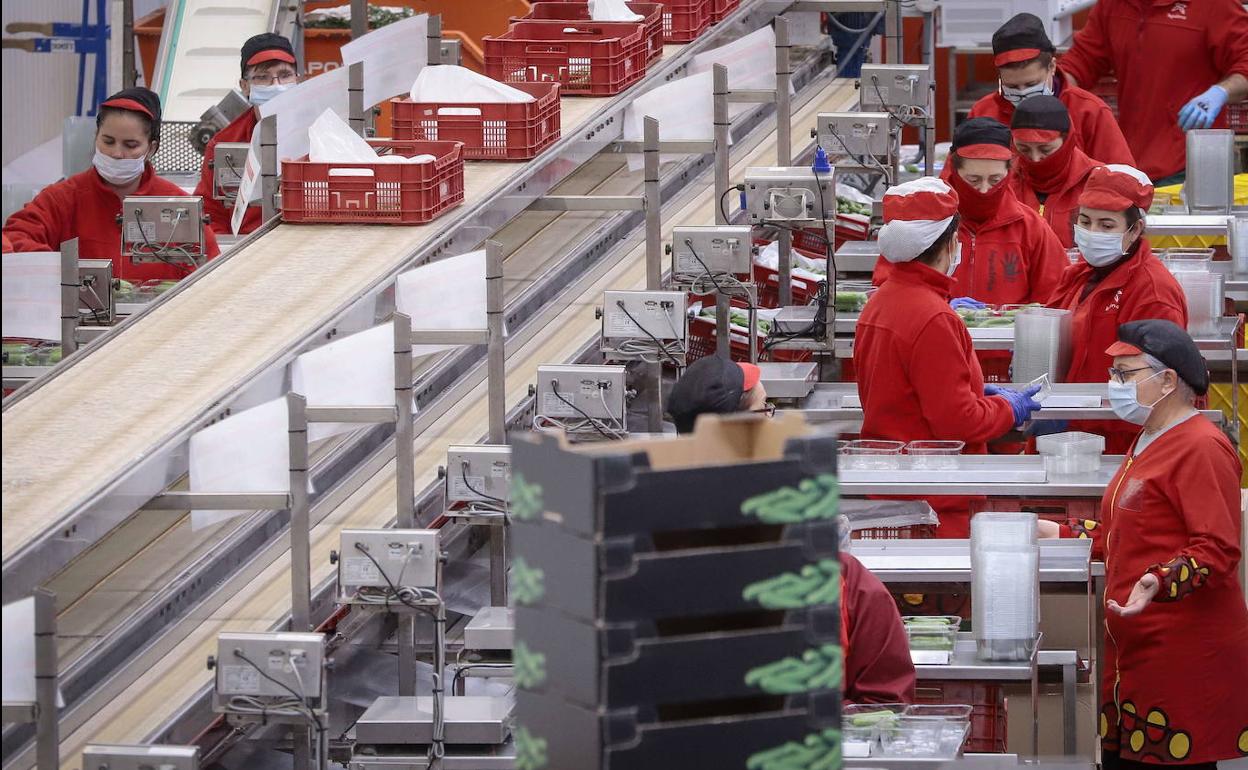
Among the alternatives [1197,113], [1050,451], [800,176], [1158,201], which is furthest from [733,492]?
[1197,113]

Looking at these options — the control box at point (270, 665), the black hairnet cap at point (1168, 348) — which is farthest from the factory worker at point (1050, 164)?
the control box at point (270, 665)

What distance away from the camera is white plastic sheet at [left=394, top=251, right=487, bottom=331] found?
191 inches

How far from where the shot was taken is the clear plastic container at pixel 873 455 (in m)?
5.00

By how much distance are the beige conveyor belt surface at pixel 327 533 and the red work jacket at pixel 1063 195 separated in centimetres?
112

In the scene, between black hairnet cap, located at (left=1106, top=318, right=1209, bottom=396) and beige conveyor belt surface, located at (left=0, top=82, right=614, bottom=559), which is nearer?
beige conveyor belt surface, located at (left=0, top=82, right=614, bottom=559)

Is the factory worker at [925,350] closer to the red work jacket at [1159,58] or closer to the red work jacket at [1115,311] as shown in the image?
the red work jacket at [1115,311]

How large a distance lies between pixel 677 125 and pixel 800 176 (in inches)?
26.1

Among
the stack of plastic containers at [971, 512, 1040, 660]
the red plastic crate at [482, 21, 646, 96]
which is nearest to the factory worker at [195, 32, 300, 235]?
the red plastic crate at [482, 21, 646, 96]

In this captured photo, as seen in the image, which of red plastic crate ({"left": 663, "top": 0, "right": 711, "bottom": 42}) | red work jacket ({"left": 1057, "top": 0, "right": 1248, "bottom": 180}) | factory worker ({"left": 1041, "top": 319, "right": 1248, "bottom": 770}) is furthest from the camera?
red work jacket ({"left": 1057, "top": 0, "right": 1248, "bottom": 180})

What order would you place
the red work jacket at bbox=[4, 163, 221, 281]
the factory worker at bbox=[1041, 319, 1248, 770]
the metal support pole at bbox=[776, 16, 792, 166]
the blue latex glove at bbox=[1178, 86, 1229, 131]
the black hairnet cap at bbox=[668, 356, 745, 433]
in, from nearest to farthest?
Result: the black hairnet cap at bbox=[668, 356, 745, 433]
the factory worker at bbox=[1041, 319, 1248, 770]
the red work jacket at bbox=[4, 163, 221, 281]
the metal support pole at bbox=[776, 16, 792, 166]
the blue latex glove at bbox=[1178, 86, 1229, 131]

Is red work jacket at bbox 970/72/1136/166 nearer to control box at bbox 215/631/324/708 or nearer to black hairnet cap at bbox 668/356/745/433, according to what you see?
black hairnet cap at bbox 668/356/745/433

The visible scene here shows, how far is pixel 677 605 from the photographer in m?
2.65

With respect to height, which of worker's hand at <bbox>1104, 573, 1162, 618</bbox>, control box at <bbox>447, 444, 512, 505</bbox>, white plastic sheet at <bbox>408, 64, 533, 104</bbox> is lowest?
worker's hand at <bbox>1104, 573, 1162, 618</bbox>

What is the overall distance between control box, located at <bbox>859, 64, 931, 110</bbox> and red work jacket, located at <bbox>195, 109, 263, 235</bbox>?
2246 millimetres
